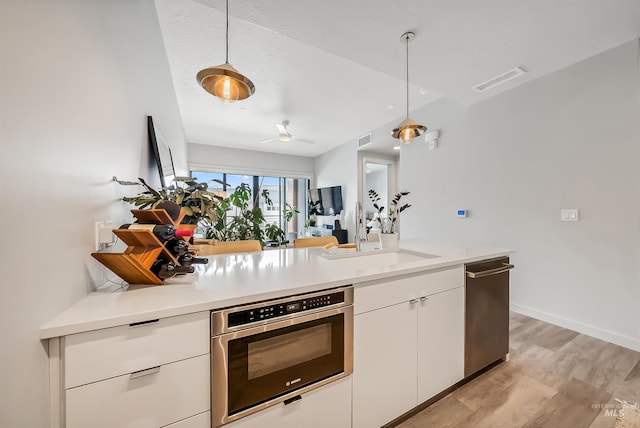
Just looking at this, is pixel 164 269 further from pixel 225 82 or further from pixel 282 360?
pixel 225 82

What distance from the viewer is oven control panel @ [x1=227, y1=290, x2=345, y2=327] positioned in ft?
2.88

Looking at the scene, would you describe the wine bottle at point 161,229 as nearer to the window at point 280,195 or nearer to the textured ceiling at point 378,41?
the textured ceiling at point 378,41

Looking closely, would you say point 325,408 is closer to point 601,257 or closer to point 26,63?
point 26,63

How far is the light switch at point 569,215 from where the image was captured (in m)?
2.43

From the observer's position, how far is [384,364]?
125 centimetres

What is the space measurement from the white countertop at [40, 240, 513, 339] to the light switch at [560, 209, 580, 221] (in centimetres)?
178

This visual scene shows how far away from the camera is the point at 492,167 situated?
309cm

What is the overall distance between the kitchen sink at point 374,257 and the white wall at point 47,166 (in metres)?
1.24

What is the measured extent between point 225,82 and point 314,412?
6.19ft

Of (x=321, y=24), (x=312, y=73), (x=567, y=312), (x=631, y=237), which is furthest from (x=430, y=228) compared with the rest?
(x=321, y=24)

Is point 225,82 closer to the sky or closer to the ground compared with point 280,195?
closer to the sky

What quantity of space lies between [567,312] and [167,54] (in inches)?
195

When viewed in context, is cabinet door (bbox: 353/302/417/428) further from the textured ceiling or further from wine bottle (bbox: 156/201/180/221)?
the textured ceiling

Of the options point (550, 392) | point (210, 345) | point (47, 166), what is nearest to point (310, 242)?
point (210, 345)
